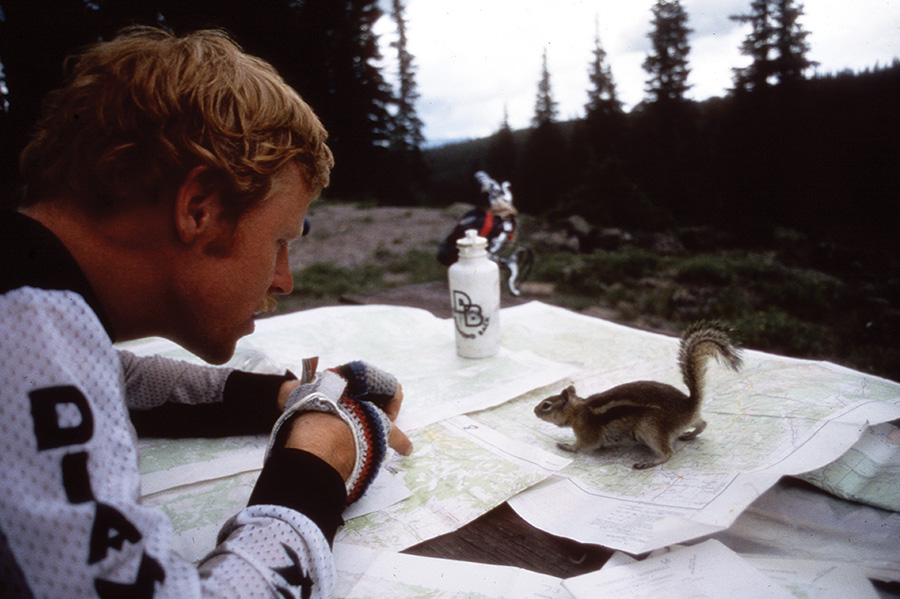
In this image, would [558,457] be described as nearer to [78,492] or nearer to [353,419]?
[353,419]

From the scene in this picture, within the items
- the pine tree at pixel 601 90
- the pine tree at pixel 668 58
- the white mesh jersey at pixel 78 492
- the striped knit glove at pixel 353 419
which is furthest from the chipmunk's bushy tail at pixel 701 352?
the pine tree at pixel 601 90

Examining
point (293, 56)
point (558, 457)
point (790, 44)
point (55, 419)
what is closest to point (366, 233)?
point (293, 56)

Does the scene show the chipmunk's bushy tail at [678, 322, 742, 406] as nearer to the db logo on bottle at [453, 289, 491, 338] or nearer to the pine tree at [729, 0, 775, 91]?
the db logo on bottle at [453, 289, 491, 338]

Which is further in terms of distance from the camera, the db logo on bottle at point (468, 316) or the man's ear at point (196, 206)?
the db logo on bottle at point (468, 316)

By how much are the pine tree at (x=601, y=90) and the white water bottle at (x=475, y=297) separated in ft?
10.00

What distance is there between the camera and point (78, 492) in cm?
44

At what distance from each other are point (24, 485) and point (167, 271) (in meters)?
0.29

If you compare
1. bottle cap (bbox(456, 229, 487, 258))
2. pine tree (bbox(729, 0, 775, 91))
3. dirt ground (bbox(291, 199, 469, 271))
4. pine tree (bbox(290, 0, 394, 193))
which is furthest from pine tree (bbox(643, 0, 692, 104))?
pine tree (bbox(290, 0, 394, 193))

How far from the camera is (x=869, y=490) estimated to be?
0.79 m

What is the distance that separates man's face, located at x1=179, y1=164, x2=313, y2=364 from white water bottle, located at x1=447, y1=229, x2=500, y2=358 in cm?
72

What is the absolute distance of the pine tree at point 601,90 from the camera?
4.27 m

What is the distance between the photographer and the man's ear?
0.62m

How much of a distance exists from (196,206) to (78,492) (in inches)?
13.2

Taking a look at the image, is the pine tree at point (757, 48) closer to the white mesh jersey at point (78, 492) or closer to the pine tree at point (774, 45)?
the pine tree at point (774, 45)
